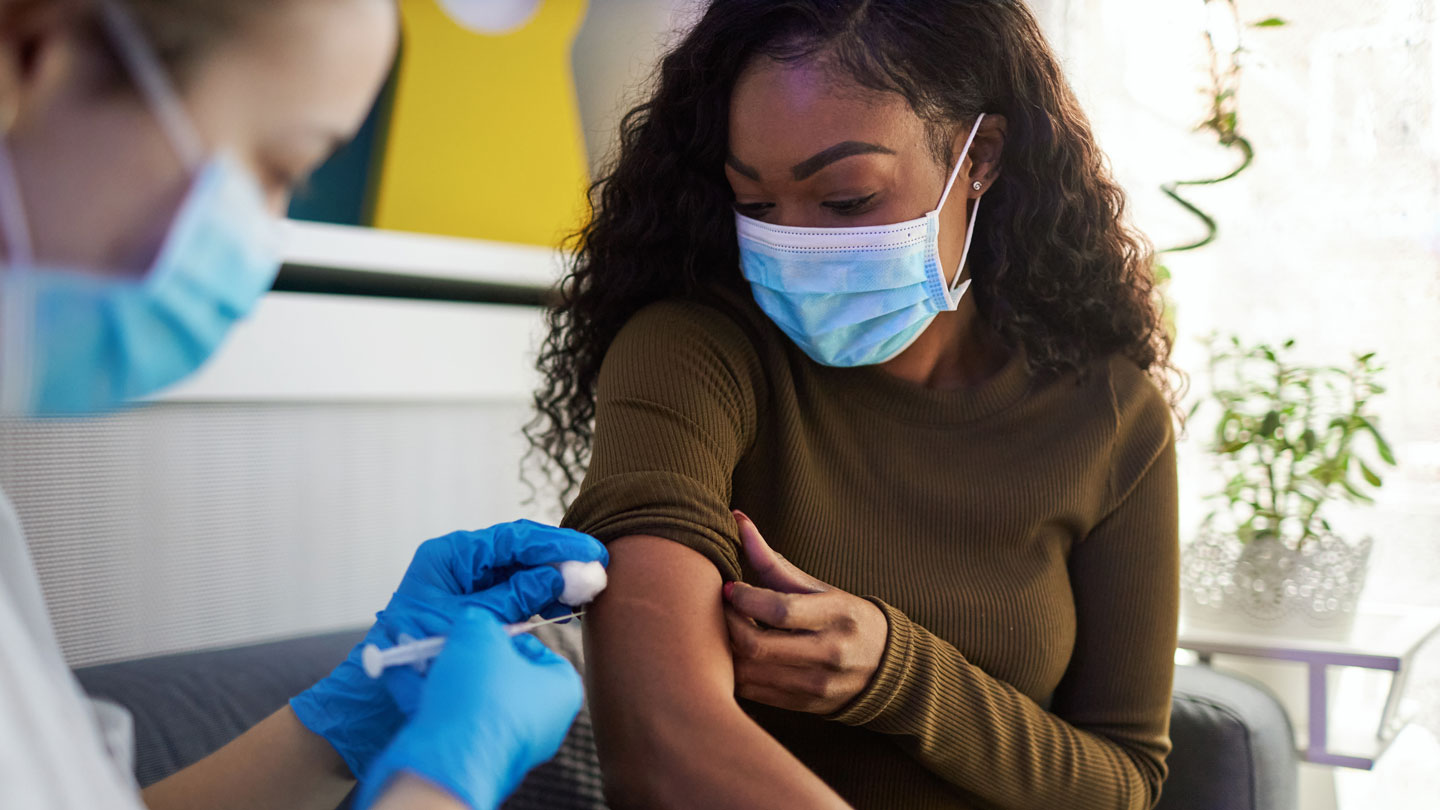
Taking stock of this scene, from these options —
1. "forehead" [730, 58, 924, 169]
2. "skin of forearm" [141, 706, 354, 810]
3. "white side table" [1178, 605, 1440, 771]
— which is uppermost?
"forehead" [730, 58, 924, 169]

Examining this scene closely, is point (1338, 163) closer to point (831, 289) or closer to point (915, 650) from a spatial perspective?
point (831, 289)

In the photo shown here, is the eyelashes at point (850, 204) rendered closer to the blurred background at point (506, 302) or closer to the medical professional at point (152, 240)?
the blurred background at point (506, 302)

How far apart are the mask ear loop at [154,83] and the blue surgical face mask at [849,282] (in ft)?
2.00

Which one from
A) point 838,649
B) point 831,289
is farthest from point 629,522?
point 831,289

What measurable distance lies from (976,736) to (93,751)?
77 cm

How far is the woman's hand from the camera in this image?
925mm

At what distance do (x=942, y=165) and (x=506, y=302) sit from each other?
97 cm

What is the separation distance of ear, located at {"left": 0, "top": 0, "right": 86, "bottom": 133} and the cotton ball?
49 centimetres

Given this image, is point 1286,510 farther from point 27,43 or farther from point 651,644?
point 27,43

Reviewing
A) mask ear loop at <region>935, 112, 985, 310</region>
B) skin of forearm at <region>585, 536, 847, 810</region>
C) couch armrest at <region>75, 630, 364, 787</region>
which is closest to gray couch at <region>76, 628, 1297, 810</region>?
couch armrest at <region>75, 630, 364, 787</region>

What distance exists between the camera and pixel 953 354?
4.21ft

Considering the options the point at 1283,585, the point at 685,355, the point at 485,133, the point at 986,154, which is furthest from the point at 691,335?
the point at 1283,585

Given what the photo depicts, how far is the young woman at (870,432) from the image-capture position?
0.93m

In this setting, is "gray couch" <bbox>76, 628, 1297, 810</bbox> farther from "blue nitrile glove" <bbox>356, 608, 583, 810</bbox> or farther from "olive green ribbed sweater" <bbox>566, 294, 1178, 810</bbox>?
"blue nitrile glove" <bbox>356, 608, 583, 810</bbox>
